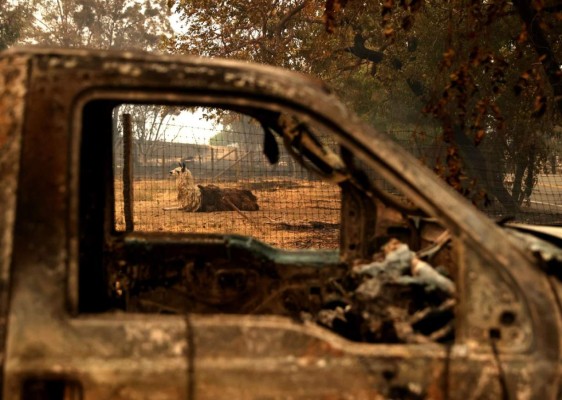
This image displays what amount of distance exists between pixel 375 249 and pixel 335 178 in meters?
0.46

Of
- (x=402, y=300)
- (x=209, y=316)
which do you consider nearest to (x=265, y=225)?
(x=402, y=300)

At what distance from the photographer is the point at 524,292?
1651mm

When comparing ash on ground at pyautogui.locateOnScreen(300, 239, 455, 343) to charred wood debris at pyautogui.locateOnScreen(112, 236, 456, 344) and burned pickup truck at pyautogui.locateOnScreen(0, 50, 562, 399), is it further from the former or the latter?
burned pickup truck at pyautogui.locateOnScreen(0, 50, 562, 399)

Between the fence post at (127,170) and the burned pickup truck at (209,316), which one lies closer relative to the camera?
the burned pickup truck at (209,316)

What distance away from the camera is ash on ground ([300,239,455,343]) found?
1.91 m

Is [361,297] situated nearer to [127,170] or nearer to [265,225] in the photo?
[127,170]

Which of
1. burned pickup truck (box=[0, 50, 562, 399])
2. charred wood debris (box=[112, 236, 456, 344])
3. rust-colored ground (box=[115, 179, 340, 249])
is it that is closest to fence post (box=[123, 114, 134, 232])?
charred wood debris (box=[112, 236, 456, 344])

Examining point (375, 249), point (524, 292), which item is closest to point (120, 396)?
point (524, 292)

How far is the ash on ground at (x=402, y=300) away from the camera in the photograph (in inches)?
75.2

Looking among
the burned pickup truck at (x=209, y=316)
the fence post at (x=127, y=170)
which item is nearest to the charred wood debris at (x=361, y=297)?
the burned pickup truck at (x=209, y=316)

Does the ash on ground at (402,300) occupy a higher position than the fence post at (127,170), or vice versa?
the fence post at (127,170)

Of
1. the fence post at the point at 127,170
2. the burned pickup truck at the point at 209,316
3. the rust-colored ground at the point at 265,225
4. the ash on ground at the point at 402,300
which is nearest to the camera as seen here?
the burned pickup truck at the point at 209,316

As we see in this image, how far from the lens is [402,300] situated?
82.7 inches

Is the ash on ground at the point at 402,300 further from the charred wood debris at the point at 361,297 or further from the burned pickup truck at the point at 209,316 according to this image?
the burned pickup truck at the point at 209,316
